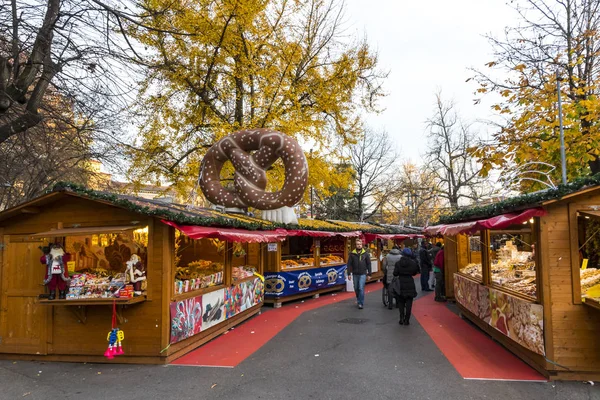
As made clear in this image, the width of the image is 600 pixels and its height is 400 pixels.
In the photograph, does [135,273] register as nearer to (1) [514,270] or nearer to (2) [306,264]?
(1) [514,270]

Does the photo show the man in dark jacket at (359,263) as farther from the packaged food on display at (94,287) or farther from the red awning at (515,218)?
the packaged food on display at (94,287)

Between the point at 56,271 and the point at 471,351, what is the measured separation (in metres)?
7.45

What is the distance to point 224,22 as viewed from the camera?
44.3 feet

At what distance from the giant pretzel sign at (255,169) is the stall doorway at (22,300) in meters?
A: 4.09

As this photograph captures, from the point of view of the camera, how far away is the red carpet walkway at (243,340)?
645 centimetres

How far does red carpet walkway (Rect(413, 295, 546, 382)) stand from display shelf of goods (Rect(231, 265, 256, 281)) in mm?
4783

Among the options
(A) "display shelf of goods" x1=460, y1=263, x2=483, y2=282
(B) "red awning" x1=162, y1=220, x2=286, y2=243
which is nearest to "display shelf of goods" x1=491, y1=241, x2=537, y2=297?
(A) "display shelf of goods" x1=460, y1=263, x2=483, y2=282

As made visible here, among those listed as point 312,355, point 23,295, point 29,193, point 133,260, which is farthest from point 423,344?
point 29,193

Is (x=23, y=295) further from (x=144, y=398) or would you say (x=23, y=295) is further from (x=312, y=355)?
(x=312, y=355)

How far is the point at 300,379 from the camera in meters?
5.45

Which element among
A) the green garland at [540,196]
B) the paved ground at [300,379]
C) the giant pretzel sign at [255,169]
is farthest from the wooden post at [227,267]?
the green garland at [540,196]

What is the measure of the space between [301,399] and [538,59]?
36.5ft

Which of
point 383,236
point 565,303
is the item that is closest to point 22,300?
point 565,303

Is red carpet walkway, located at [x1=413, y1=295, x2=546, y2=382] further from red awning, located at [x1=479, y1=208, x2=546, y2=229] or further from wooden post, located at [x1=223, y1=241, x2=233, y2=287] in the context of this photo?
wooden post, located at [x1=223, y1=241, x2=233, y2=287]
